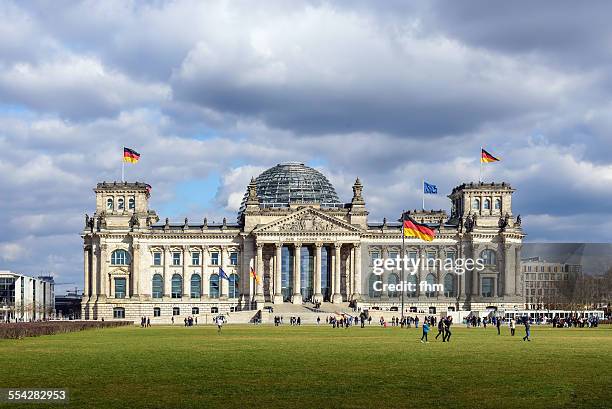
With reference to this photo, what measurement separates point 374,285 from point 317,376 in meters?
146

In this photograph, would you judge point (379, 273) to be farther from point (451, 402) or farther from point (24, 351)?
point (451, 402)

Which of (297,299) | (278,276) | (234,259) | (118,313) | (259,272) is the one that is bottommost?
(118,313)

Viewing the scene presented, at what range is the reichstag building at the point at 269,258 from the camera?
611 feet

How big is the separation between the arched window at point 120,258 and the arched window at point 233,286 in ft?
63.5

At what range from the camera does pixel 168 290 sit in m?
189

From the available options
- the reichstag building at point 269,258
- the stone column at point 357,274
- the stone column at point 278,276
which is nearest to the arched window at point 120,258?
the reichstag building at point 269,258

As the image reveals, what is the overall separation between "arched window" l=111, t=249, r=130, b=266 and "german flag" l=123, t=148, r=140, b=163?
20939 mm

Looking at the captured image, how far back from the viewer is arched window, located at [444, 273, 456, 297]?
19225cm

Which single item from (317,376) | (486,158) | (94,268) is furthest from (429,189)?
(317,376)

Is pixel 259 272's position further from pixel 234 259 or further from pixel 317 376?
pixel 317 376

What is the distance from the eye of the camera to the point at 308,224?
18600 cm

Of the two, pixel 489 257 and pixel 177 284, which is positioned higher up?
pixel 489 257

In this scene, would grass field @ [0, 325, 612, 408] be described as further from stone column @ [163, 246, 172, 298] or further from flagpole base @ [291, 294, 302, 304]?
stone column @ [163, 246, 172, 298]

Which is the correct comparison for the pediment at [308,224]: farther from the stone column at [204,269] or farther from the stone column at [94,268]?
the stone column at [94,268]
